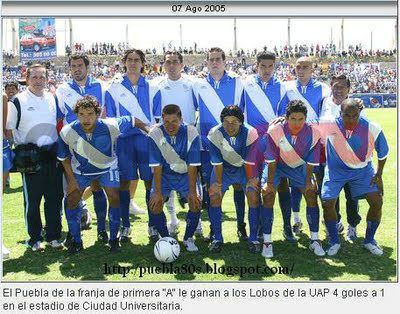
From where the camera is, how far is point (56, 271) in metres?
4.99

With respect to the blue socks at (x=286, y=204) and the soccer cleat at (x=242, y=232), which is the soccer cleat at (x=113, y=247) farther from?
the blue socks at (x=286, y=204)

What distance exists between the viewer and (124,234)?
6.09 metres

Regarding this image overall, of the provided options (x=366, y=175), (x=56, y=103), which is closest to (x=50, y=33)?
(x=56, y=103)

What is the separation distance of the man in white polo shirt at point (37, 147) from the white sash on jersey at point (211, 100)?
1862 mm

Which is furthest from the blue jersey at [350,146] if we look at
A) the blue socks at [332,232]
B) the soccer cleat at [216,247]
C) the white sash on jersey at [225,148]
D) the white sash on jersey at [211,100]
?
the soccer cleat at [216,247]

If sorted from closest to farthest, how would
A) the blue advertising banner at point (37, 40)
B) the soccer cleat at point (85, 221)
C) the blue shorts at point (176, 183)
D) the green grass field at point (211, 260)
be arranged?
the green grass field at point (211, 260), the blue shorts at point (176, 183), the soccer cleat at point (85, 221), the blue advertising banner at point (37, 40)

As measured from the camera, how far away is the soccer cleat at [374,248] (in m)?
5.33

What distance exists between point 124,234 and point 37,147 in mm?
1582

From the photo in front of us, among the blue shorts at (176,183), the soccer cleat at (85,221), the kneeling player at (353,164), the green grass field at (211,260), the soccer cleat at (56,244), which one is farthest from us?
the soccer cleat at (85,221)

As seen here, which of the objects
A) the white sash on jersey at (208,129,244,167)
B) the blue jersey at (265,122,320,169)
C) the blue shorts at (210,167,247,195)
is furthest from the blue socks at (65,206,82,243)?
the blue jersey at (265,122,320,169)

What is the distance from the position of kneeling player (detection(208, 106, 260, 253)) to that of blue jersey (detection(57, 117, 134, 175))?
45.0 inches

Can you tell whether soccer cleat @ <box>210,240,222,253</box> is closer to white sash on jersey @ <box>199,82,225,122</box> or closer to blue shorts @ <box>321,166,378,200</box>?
blue shorts @ <box>321,166,378,200</box>

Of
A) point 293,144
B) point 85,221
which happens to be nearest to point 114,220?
point 85,221

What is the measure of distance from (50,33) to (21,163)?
91.6ft
